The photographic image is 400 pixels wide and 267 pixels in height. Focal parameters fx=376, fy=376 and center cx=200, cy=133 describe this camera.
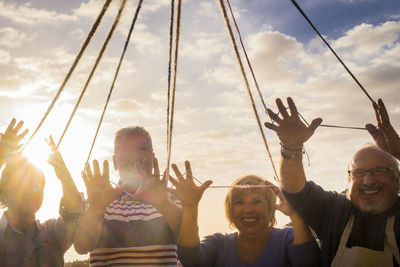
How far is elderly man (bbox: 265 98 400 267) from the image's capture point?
3.34 m

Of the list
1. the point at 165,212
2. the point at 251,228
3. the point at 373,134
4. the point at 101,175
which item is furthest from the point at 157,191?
the point at 373,134

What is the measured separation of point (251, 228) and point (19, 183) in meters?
2.52

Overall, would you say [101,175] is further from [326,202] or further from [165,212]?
[326,202]

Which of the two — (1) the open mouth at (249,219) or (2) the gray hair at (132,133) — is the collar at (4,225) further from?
(1) the open mouth at (249,219)

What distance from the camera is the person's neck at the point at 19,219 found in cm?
409

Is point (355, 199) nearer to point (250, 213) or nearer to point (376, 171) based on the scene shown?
point (376, 171)

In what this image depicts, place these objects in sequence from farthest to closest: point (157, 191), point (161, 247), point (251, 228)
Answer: point (251, 228), point (161, 247), point (157, 191)

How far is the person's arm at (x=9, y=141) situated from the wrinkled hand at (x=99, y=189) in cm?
115

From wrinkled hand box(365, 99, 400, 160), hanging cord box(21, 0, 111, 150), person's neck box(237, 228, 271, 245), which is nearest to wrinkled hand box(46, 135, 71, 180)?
hanging cord box(21, 0, 111, 150)

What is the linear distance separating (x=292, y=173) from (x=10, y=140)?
9.69 ft

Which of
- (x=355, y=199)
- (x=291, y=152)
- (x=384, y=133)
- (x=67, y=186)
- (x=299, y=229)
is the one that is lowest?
(x=299, y=229)

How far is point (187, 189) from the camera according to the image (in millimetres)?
3324

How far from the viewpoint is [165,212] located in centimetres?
344

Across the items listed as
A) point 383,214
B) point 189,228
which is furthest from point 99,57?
point 383,214
